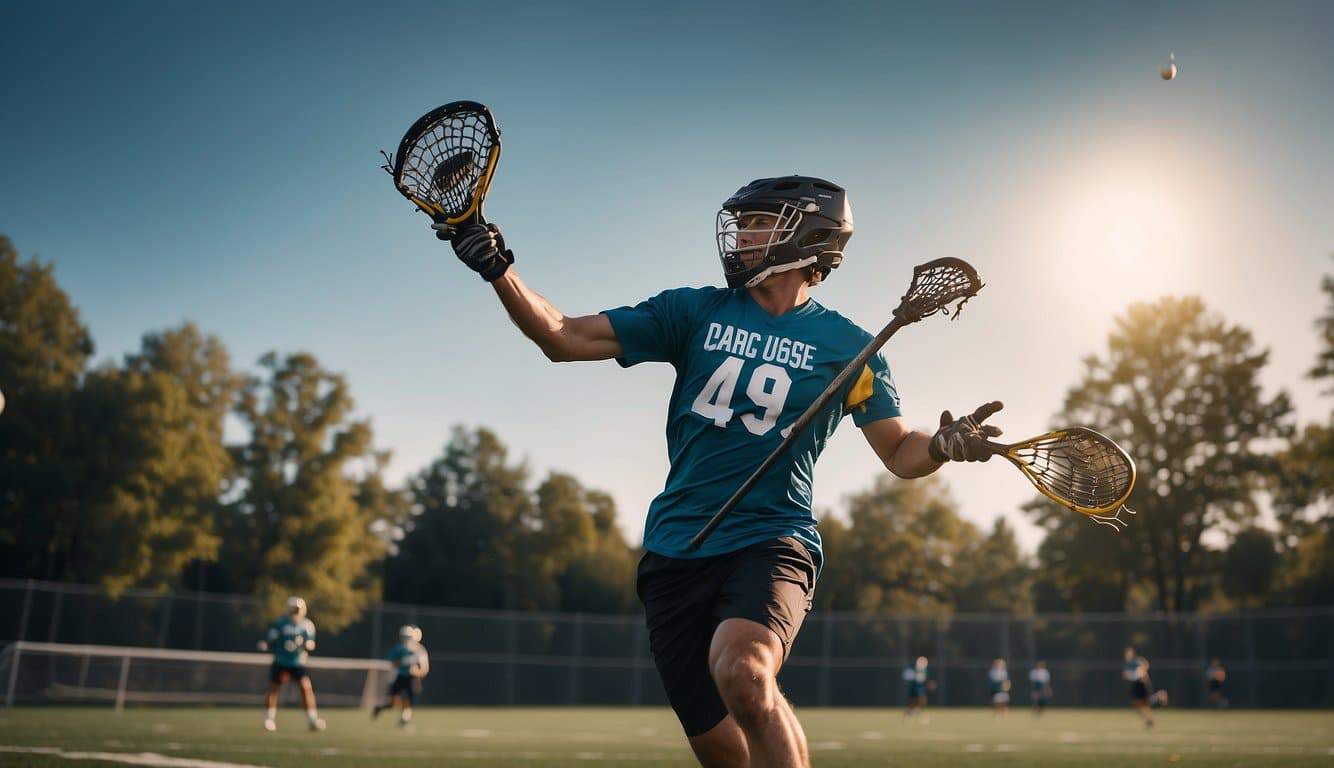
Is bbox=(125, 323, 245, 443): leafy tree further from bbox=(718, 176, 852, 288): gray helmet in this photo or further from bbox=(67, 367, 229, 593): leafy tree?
bbox=(718, 176, 852, 288): gray helmet

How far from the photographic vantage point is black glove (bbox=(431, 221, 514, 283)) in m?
4.20

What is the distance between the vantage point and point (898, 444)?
16.5 feet

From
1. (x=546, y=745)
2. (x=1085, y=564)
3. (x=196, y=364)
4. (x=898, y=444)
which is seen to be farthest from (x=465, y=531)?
(x=898, y=444)

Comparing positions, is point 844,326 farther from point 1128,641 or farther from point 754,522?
point 1128,641

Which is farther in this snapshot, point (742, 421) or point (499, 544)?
point (499, 544)

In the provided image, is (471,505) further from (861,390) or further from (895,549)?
(861,390)

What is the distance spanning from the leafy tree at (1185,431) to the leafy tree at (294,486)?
3310 cm

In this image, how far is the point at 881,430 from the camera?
197 inches

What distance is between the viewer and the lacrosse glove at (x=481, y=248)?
13.8 feet

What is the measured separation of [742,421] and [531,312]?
0.93 m

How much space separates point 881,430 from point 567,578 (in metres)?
62.0

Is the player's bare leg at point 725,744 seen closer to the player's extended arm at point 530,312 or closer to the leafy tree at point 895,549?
the player's extended arm at point 530,312

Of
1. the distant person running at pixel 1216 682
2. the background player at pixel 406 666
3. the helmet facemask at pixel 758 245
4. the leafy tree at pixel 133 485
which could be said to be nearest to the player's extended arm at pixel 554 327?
the helmet facemask at pixel 758 245

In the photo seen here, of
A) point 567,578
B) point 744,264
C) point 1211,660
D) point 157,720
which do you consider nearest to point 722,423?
point 744,264
